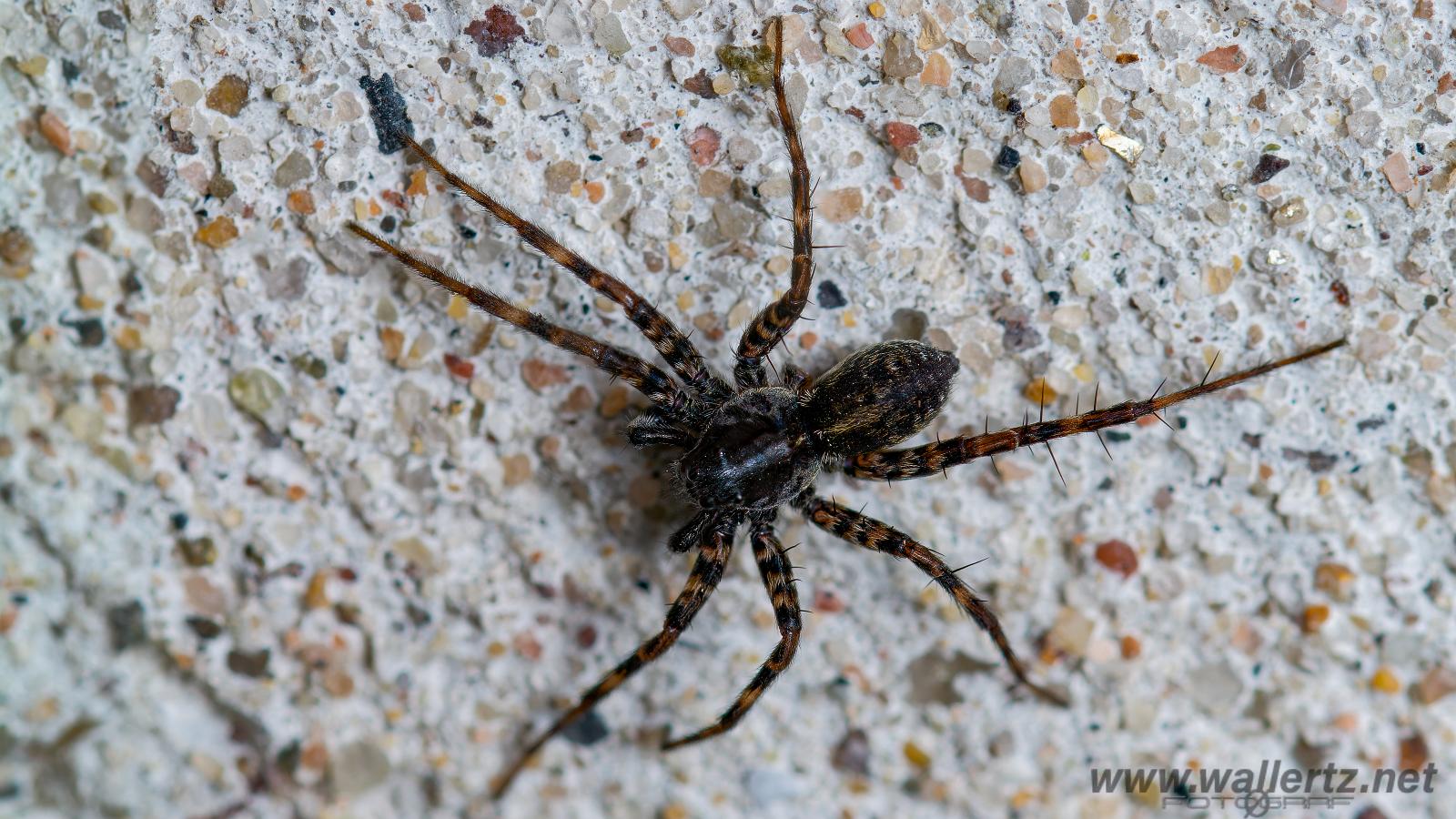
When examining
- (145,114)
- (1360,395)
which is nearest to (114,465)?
(145,114)

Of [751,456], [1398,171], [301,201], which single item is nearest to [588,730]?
[751,456]

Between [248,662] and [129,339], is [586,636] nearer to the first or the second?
[248,662]

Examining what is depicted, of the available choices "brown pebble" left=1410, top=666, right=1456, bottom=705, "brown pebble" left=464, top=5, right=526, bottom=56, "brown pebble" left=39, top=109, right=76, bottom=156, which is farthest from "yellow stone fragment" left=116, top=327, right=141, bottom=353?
"brown pebble" left=1410, top=666, right=1456, bottom=705

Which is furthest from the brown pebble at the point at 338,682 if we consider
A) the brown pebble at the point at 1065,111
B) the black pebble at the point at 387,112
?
the brown pebble at the point at 1065,111

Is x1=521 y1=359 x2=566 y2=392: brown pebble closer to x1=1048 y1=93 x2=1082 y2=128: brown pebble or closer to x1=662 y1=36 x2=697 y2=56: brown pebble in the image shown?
x1=662 y1=36 x2=697 y2=56: brown pebble

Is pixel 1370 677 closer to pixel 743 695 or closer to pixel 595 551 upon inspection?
pixel 743 695

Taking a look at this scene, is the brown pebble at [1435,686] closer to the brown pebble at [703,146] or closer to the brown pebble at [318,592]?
the brown pebble at [703,146]

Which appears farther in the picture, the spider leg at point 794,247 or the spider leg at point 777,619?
the spider leg at point 777,619
